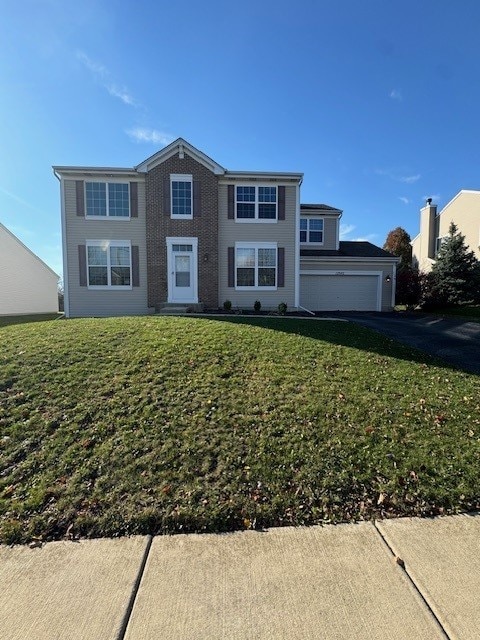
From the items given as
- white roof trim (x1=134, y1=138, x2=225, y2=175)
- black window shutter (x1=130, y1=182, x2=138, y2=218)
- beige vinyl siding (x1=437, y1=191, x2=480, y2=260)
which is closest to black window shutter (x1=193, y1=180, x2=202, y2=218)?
white roof trim (x1=134, y1=138, x2=225, y2=175)

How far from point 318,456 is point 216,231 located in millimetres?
12567

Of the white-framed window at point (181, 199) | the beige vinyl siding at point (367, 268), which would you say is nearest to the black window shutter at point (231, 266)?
the white-framed window at point (181, 199)

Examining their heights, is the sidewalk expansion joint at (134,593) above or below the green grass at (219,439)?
below

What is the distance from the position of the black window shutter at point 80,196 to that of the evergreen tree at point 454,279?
61.0 ft

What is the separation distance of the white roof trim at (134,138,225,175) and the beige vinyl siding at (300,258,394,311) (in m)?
7.09

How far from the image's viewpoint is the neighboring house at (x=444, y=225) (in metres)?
22.3

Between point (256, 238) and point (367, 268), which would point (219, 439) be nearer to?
point (256, 238)

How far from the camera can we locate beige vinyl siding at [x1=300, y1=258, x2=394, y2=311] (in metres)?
19.2

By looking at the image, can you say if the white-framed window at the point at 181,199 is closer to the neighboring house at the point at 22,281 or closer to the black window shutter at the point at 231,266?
the black window shutter at the point at 231,266

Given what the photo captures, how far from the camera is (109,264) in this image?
592 inches

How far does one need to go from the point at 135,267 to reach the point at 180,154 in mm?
5046

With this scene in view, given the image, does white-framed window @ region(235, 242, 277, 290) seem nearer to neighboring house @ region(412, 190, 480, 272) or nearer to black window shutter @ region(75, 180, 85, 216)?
black window shutter @ region(75, 180, 85, 216)

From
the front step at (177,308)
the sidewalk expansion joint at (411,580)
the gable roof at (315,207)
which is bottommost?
the sidewalk expansion joint at (411,580)

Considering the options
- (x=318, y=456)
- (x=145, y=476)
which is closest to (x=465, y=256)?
(x=318, y=456)
